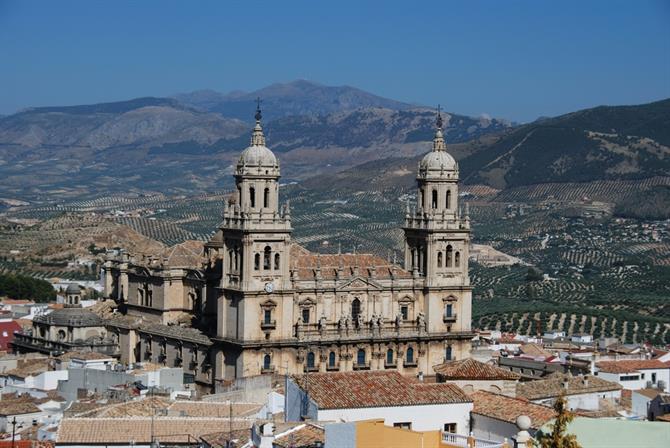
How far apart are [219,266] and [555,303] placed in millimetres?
62168

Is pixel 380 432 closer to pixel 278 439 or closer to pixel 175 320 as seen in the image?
pixel 278 439

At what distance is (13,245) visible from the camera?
170625mm

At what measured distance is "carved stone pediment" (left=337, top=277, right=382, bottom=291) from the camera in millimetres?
71062

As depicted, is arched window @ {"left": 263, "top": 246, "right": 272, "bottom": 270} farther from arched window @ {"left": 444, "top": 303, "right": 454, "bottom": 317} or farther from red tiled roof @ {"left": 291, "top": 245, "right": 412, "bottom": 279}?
arched window @ {"left": 444, "top": 303, "right": 454, "bottom": 317}

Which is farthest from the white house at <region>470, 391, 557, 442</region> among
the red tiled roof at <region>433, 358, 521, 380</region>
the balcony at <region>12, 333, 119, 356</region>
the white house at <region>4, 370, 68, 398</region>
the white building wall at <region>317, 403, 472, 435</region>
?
the balcony at <region>12, 333, 119, 356</region>

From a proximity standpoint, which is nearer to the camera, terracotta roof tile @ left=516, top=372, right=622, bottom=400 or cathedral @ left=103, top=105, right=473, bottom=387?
terracotta roof tile @ left=516, top=372, right=622, bottom=400

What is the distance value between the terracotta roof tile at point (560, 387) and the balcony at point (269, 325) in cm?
1264

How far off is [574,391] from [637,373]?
508 inches

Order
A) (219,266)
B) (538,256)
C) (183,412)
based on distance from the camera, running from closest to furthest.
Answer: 1. (183,412)
2. (219,266)
3. (538,256)

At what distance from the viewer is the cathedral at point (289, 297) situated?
2704 inches

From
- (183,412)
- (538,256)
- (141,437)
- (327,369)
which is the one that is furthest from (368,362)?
(538,256)

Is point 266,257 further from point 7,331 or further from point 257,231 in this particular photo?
point 7,331

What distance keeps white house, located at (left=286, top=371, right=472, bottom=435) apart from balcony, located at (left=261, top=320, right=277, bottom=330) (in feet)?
81.7

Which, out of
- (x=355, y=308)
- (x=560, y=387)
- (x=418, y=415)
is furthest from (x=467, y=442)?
(x=355, y=308)
